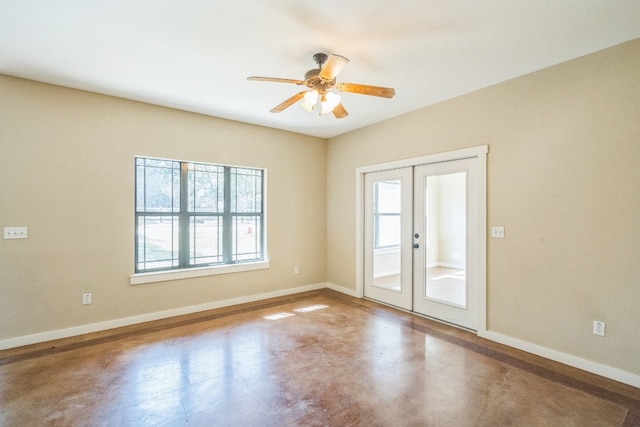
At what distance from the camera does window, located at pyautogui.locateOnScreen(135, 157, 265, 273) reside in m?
4.05

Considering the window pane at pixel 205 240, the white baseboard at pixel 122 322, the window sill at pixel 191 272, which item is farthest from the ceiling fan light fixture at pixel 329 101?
the white baseboard at pixel 122 322

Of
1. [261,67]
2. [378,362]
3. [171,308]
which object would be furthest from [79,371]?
[261,67]

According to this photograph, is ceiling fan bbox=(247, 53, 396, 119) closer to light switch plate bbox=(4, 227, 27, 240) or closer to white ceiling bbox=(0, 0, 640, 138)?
white ceiling bbox=(0, 0, 640, 138)

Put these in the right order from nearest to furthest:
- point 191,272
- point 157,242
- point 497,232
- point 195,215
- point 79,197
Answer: point 497,232 < point 79,197 < point 157,242 < point 191,272 < point 195,215

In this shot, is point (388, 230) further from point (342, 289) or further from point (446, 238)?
point (342, 289)

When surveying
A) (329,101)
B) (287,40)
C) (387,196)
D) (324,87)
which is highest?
(287,40)

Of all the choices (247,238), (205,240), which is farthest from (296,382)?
(247,238)

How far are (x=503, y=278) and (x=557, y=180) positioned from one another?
1135 mm

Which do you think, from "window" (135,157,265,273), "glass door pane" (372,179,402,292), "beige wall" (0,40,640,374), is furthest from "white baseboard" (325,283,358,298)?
"beige wall" (0,40,640,374)

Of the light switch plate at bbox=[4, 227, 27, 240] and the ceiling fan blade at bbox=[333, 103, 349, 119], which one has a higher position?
the ceiling fan blade at bbox=[333, 103, 349, 119]

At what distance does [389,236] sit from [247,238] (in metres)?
2.28

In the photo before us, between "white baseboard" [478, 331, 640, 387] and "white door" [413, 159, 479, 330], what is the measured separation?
32 centimetres

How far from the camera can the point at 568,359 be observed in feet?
9.29

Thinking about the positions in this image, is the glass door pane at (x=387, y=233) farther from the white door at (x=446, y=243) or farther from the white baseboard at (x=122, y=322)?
the white baseboard at (x=122, y=322)
